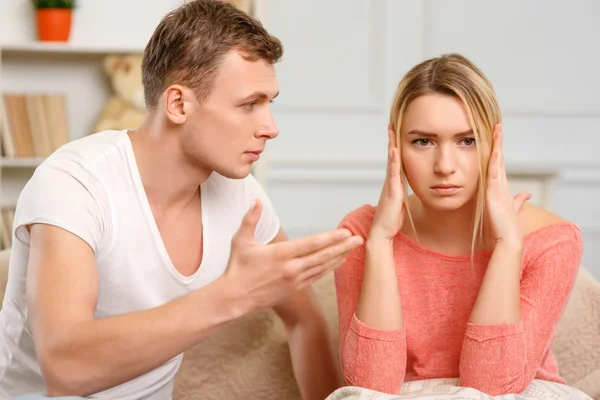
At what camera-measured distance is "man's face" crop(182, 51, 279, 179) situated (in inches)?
67.8

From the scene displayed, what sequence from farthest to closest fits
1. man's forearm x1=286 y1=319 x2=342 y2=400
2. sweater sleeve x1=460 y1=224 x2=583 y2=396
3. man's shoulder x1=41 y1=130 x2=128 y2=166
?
man's forearm x1=286 y1=319 x2=342 y2=400, man's shoulder x1=41 y1=130 x2=128 y2=166, sweater sleeve x1=460 y1=224 x2=583 y2=396

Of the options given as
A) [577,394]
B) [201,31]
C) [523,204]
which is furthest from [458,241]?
[201,31]

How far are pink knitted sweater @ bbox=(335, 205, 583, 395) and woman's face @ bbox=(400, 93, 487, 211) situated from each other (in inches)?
6.5

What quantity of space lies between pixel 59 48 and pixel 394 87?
1600 millimetres

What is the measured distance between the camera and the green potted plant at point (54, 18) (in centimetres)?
373

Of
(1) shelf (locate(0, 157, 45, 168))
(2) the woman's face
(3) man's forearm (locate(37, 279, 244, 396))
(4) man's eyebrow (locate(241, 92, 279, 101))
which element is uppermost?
(4) man's eyebrow (locate(241, 92, 279, 101))

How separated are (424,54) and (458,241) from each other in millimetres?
2664

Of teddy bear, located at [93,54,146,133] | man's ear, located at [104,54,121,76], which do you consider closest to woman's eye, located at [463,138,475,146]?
teddy bear, located at [93,54,146,133]

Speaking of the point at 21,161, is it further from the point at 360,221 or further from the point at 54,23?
the point at 360,221

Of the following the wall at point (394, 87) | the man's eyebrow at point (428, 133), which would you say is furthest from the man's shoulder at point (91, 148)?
the wall at point (394, 87)

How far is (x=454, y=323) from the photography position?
5.76 feet

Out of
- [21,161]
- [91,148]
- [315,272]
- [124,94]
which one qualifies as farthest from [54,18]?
[315,272]

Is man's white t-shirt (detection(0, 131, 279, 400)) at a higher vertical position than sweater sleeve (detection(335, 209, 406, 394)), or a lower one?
higher

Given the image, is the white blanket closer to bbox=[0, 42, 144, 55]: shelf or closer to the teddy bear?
the teddy bear
